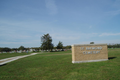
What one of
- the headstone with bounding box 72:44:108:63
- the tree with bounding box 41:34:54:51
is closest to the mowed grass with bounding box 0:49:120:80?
the headstone with bounding box 72:44:108:63

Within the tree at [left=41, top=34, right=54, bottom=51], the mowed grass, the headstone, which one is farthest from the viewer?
the tree at [left=41, top=34, right=54, bottom=51]

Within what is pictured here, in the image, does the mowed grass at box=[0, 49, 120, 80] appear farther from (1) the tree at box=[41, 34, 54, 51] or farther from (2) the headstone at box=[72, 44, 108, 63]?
(1) the tree at box=[41, 34, 54, 51]

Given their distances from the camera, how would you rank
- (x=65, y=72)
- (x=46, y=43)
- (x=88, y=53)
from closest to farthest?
(x=65, y=72)
(x=88, y=53)
(x=46, y=43)

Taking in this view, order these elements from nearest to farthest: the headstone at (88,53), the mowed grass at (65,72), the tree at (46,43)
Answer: the mowed grass at (65,72)
the headstone at (88,53)
the tree at (46,43)

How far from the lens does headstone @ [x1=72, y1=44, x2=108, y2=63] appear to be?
12583 mm

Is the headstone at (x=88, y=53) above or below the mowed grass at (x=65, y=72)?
above

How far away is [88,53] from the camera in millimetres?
12922

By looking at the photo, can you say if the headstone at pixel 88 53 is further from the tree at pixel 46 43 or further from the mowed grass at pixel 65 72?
the tree at pixel 46 43

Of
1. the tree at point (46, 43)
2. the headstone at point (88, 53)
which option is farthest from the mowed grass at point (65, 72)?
the tree at point (46, 43)

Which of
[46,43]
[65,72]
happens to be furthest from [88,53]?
[46,43]

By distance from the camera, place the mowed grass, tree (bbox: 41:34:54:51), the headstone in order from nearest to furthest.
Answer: the mowed grass < the headstone < tree (bbox: 41:34:54:51)

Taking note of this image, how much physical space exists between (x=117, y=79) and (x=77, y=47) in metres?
6.71

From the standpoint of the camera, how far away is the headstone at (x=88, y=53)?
1258 centimetres

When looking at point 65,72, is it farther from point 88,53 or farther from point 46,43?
point 46,43
